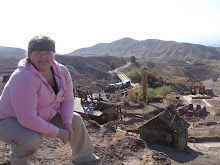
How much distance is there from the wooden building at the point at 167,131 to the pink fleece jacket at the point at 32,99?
11.9m

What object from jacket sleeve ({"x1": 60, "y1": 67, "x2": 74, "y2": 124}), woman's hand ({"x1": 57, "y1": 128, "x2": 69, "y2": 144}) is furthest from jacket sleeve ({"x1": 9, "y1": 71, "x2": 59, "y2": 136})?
jacket sleeve ({"x1": 60, "y1": 67, "x2": 74, "y2": 124})

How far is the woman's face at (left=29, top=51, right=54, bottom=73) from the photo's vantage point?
287cm

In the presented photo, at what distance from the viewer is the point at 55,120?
10.9 ft

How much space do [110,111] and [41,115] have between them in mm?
18070

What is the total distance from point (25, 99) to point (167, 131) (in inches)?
502

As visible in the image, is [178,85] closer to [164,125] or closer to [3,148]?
[164,125]

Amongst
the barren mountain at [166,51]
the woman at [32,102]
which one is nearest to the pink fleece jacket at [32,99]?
the woman at [32,102]

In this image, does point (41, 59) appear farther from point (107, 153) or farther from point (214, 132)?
point (214, 132)

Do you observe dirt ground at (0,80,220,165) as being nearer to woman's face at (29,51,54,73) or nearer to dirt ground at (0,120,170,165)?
dirt ground at (0,120,170,165)

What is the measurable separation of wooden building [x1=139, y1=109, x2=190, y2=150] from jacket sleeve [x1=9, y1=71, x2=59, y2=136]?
40.1ft

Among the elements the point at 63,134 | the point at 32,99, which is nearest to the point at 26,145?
the point at 63,134

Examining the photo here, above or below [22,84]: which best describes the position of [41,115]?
below

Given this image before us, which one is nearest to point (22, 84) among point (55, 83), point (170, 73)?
point (55, 83)

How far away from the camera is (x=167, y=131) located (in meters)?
14.4
